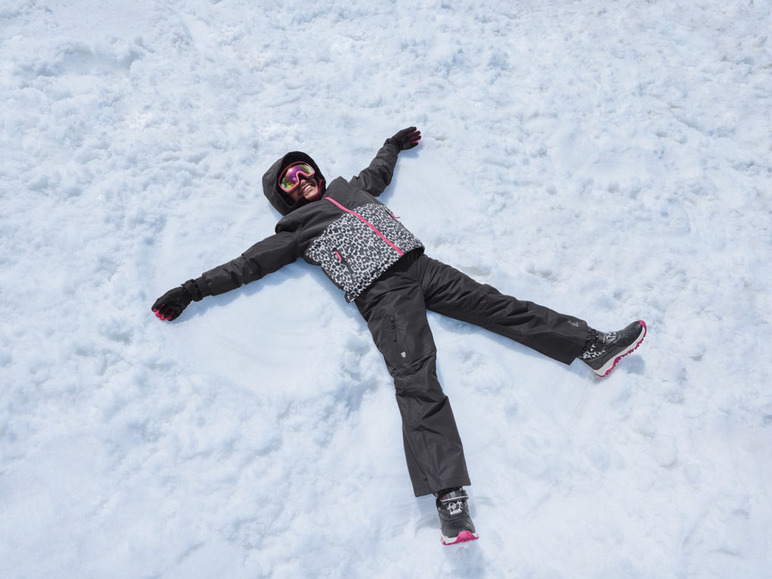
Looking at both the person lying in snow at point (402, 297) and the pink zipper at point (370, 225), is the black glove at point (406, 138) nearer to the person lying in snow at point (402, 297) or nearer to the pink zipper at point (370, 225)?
the person lying in snow at point (402, 297)

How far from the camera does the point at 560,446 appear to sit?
284 centimetres

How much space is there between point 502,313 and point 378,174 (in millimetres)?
1435

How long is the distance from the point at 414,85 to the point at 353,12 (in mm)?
1070

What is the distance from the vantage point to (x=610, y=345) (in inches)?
117

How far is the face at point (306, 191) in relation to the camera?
11.2ft

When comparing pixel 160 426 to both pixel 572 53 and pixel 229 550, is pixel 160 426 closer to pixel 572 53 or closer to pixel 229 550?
pixel 229 550

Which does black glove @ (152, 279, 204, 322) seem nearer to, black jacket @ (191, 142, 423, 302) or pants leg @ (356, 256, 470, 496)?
black jacket @ (191, 142, 423, 302)

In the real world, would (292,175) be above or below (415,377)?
above

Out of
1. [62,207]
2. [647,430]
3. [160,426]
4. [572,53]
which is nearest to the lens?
[160,426]

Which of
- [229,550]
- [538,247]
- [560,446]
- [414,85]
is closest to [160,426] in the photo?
[229,550]

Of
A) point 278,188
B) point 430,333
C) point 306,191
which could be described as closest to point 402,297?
point 430,333

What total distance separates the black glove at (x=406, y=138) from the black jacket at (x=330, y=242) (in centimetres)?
64

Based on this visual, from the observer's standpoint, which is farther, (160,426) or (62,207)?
(62,207)

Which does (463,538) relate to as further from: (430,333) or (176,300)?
(176,300)
